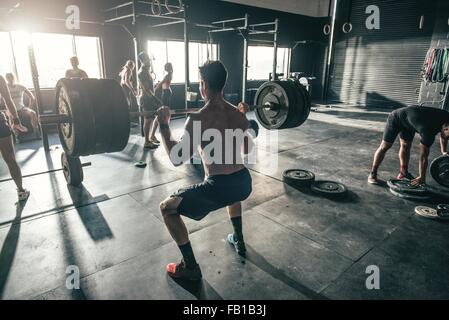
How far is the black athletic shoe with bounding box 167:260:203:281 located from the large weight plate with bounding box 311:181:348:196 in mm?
1645

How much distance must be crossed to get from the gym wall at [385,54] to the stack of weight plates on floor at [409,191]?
552 cm

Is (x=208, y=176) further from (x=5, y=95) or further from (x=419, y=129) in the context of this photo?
(x=419, y=129)

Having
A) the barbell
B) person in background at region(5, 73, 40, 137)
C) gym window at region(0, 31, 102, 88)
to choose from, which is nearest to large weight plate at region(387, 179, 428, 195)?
the barbell

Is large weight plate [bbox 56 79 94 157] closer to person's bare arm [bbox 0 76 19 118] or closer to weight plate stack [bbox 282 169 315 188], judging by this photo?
person's bare arm [bbox 0 76 19 118]

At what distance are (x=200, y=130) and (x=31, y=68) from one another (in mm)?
3412

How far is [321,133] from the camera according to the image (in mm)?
5809

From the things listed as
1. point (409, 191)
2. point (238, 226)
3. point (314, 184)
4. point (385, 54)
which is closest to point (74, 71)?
point (314, 184)

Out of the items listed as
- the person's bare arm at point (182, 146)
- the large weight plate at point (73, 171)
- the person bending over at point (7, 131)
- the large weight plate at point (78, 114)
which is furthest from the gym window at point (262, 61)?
the person's bare arm at point (182, 146)

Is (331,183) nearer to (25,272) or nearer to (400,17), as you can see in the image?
(25,272)

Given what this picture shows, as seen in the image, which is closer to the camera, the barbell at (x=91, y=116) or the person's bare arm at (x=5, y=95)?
the barbell at (x=91, y=116)

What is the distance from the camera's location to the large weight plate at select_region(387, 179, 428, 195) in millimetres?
2871

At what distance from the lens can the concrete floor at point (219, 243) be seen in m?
1.66

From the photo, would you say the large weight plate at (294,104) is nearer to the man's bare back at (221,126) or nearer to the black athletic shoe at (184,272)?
the man's bare back at (221,126)
